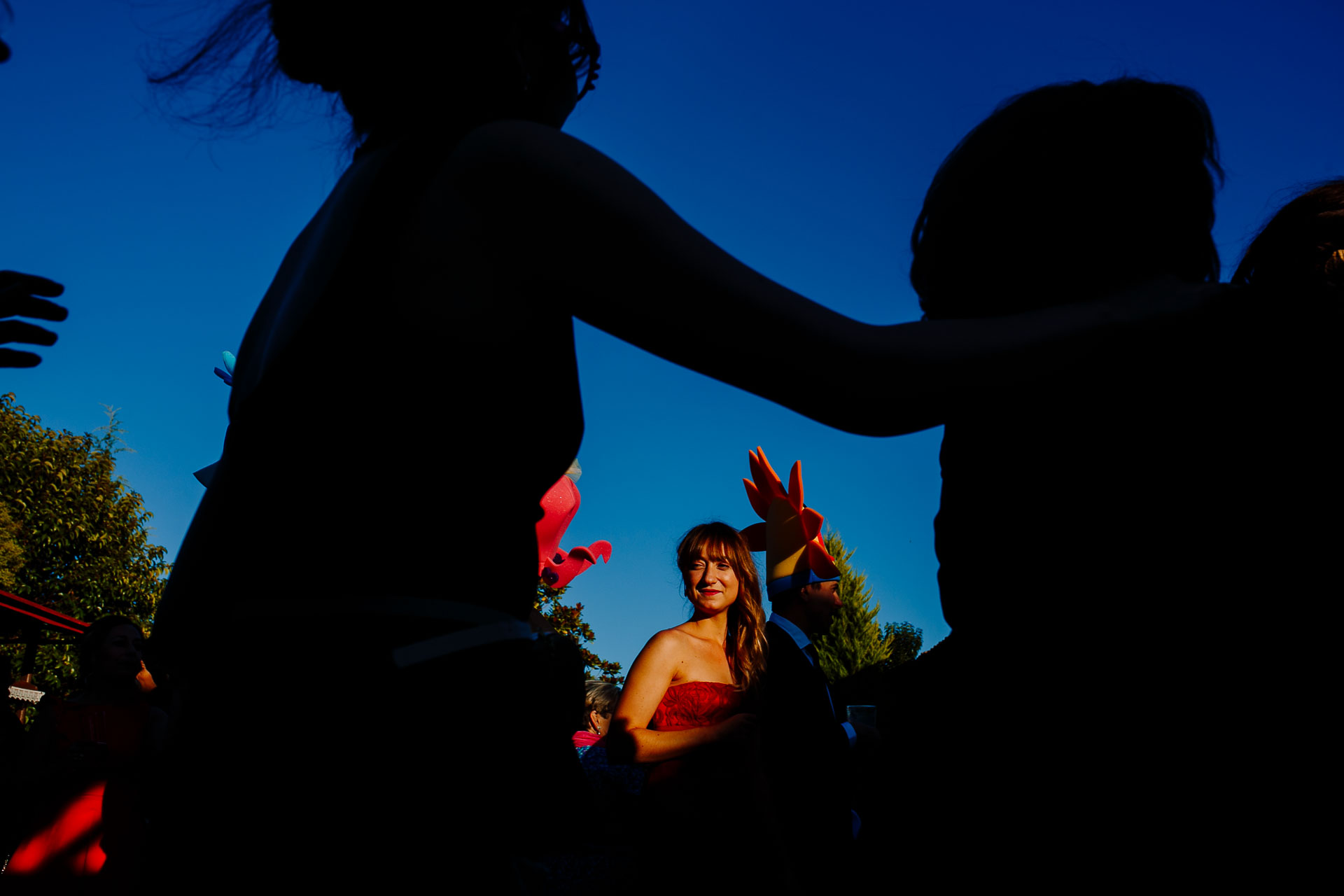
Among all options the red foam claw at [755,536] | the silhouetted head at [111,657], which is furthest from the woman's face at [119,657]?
the red foam claw at [755,536]

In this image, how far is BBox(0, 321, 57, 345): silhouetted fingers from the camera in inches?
79.0

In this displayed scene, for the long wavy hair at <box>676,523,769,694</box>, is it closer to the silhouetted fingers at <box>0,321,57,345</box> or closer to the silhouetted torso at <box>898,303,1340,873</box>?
the silhouetted fingers at <box>0,321,57,345</box>

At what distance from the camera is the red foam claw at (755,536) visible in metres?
4.88

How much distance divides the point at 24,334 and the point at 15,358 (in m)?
0.07

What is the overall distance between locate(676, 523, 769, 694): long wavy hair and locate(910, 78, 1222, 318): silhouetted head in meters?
2.90

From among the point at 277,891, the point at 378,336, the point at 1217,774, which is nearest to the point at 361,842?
the point at 277,891

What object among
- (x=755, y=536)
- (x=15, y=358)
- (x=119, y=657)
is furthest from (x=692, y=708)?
(x=119, y=657)

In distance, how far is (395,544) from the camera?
0.65 meters

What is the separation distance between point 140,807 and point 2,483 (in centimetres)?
2701

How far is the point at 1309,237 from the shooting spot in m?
2.06

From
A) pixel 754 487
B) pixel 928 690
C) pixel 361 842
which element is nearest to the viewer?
pixel 361 842

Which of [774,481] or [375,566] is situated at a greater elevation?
[774,481]

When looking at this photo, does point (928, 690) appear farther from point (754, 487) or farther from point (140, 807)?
point (754, 487)

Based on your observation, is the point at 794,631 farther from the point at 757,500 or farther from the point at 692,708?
the point at 757,500
